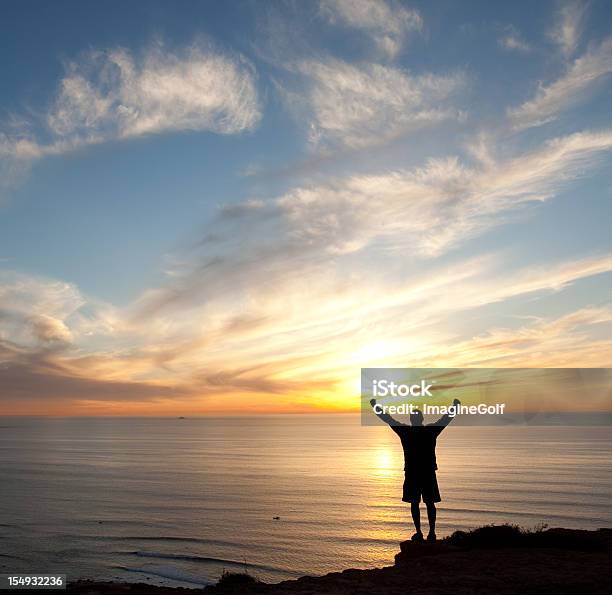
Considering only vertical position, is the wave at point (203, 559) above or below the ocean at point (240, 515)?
below

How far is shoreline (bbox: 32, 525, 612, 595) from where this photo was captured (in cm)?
1160

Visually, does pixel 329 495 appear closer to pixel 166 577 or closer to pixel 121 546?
pixel 121 546

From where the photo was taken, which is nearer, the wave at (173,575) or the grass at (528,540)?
the grass at (528,540)

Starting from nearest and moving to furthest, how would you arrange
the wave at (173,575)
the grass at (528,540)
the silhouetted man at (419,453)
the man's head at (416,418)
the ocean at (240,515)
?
the silhouetted man at (419,453) → the man's head at (416,418) → the grass at (528,540) → the wave at (173,575) → the ocean at (240,515)

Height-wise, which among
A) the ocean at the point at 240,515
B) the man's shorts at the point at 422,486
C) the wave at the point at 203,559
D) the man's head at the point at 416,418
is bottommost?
the wave at the point at 203,559

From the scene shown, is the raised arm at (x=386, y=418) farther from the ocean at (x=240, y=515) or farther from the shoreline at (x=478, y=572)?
the ocean at (x=240, y=515)

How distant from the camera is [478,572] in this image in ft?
41.3

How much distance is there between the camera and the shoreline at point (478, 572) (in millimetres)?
11602

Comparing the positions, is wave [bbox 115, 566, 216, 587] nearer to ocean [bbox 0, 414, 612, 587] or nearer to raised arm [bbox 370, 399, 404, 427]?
ocean [bbox 0, 414, 612, 587]

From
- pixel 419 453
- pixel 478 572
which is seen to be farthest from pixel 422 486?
A: pixel 478 572

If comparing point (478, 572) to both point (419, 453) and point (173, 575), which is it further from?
point (173, 575)

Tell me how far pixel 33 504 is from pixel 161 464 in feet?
134

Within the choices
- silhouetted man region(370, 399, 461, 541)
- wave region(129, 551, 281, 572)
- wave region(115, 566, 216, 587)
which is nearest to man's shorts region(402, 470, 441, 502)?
silhouetted man region(370, 399, 461, 541)

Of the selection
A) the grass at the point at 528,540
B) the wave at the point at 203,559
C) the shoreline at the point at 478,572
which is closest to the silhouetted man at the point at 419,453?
the shoreline at the point at 478,572
